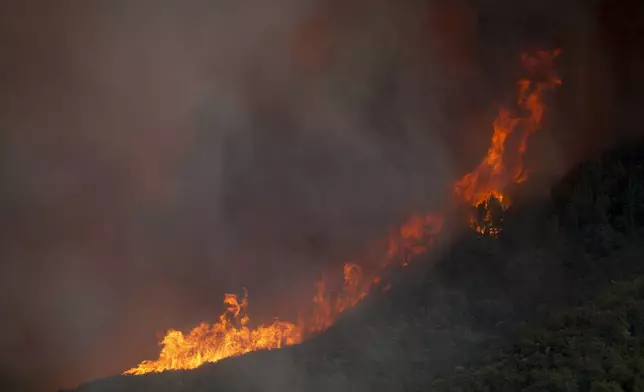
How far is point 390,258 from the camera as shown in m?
19.4

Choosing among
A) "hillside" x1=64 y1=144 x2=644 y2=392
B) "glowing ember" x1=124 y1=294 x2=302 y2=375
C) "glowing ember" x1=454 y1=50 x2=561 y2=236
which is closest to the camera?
"hillside" x1=64 y1=144 x2=644 y2=392

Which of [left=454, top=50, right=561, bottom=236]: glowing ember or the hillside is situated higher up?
[left=454, top=50, right=561, bottom=236]: glowing ember

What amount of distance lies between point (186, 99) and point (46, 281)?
705 cm

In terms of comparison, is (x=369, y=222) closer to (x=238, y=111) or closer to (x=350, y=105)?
(x=350, y=105)

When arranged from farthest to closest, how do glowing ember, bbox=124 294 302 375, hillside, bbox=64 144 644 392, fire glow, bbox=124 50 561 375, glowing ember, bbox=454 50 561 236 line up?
glowing ember, bbox=454 50 561 236
fire glow, bbox=124 50 561 375
glowing ember, bbox=124 294 302 375
hillside, bbox=64 144 644 392

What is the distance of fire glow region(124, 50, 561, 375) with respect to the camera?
17.3 m

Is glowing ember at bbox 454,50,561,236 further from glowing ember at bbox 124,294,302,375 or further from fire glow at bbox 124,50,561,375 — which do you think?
glowing ember at bbox 124,294,302,375

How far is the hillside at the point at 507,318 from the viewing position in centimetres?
1276

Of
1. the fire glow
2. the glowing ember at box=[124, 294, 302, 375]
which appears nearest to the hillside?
the fire glow

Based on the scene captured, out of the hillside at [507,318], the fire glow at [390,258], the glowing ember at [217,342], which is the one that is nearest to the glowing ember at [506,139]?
the fire glow at [390,258]

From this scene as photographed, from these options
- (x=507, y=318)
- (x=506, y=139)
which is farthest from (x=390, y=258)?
(x=506, y=139)

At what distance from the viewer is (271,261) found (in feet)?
67.6

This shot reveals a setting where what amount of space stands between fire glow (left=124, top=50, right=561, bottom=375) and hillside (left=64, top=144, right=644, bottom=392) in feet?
2.96

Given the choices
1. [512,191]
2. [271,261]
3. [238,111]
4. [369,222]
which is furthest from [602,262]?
[238,111]
